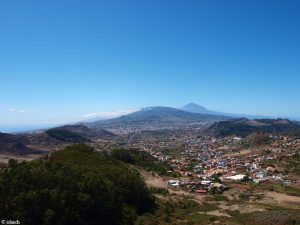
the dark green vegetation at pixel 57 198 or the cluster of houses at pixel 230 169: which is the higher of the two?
the dark green vegetation at pixel 57 198

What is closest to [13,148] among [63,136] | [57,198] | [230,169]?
[63,136]

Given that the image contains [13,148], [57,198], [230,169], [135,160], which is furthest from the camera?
[13,148]

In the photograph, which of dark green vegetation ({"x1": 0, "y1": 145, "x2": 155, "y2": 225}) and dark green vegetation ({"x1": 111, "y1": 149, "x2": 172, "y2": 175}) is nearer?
dark green vegetation ({"x1": 0, "y1": 145, "x2": 155, "y2": 225})

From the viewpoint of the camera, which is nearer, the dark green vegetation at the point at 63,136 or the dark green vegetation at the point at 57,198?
the dark green vegetation at the point at 57,198

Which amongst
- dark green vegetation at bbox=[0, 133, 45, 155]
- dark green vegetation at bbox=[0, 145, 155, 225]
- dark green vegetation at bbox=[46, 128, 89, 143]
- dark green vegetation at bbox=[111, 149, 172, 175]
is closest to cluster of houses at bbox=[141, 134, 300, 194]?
dark green vegetation at bbox=[111, 149, 172, 175]

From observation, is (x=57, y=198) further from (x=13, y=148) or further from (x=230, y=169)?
(x=13, y=148)

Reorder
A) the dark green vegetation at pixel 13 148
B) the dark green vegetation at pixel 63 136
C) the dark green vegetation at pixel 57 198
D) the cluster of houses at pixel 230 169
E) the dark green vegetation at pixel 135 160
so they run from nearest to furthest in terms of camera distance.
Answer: the dark green vegetation at pixel 57 198 < the cluster of houses at pixel 230 169 < the dark green vegetation at pixel 135 160 < the dark green vegetation at pixel 13 148 < the dark green vegetation at pixel 63 136

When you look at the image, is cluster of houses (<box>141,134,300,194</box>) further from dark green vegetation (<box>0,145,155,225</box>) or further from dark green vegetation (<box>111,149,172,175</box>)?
dark green vegetation (<box>0,145,155,225</box>)

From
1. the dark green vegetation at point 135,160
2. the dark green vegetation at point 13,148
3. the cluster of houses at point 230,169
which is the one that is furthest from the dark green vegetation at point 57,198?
the dark green vegetation at point 13,148

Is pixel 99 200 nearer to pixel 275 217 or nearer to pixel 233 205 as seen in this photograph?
pixel 275 217

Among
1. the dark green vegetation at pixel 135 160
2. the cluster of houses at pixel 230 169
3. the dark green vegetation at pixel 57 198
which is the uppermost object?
the dark green vegetation at pixel 57 198

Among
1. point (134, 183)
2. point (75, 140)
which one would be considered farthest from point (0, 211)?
point (75, 140)

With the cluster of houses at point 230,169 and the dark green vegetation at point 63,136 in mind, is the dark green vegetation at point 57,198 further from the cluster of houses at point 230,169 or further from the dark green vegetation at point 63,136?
the dark green vegetation at point 63,136
